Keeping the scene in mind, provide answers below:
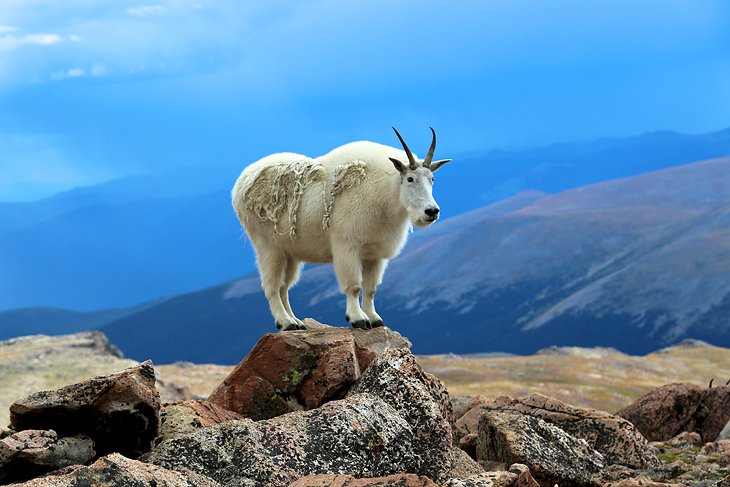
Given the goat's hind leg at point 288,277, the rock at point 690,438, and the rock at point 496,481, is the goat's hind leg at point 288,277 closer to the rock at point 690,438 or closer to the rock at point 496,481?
the rock at point 690,438

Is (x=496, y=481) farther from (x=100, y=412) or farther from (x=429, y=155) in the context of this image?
(x=429, y=155)

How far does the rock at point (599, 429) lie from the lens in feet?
52.6

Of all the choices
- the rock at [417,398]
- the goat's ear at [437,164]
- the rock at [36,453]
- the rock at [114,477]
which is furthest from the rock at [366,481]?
the goat's ear at [437,164]

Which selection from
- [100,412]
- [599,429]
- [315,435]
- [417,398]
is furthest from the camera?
[599,429]

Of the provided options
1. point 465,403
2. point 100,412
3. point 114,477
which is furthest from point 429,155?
point 114,477

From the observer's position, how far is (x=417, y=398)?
13.4 m

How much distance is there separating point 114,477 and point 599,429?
9.63 m

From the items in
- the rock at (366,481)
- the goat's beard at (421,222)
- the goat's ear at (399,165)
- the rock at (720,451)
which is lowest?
the rock at (720,451)

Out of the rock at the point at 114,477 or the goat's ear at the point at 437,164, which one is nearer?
the rock at the point at 114,477

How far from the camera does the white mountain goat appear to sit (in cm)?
1659

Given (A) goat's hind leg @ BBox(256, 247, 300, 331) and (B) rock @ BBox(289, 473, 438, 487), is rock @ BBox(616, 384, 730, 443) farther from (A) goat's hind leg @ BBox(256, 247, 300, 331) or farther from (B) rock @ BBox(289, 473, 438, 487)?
(B) rock @ BBox(289, 473, 438, 487)

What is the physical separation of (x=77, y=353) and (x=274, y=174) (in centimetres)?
5738

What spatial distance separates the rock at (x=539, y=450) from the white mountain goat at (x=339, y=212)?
343 cm

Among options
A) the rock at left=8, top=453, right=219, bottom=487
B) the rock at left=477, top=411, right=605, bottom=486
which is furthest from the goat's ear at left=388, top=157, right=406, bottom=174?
the rock at left=8, top=453, right=219, bottom=487
